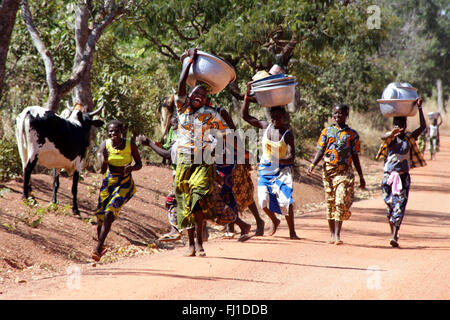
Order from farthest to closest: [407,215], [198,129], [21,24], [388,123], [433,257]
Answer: [388,123], [21,24], [407,215], [433,257], [198,129]

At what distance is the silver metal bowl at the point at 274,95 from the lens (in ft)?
29.2

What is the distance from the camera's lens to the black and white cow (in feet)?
33.7

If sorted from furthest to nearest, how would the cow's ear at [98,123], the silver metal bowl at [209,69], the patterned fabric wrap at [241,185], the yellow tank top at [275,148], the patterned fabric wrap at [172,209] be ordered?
1. the cow's ear at [98,123]
2. the patterned fabric wrap at [241,185]
3. the yellow tank top at [275,148]
4. the patterned fabric wrap at [172,209]
5. the silver metal bowl at [209,69]

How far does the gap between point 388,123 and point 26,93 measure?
25.1 metres

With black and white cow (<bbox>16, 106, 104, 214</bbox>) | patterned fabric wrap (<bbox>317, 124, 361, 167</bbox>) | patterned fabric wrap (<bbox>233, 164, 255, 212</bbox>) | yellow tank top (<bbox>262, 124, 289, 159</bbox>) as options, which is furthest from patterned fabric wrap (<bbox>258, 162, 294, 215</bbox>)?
black and white cow (<bbox>16, 106, 104, 214</bbox>)

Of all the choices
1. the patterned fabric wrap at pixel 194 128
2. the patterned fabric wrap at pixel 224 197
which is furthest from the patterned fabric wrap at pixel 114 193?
the patterned fabric wrap at pixel 224 197

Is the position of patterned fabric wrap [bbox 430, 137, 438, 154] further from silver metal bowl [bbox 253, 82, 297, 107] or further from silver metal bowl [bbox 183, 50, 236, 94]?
silver metal bowl [bbox 183, 50, 236, 94]

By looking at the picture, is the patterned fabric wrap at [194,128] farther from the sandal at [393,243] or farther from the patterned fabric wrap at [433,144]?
the patterned fabric wrap at [433,144]

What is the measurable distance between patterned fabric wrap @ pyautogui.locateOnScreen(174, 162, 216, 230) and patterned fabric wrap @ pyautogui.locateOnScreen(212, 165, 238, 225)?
527mm

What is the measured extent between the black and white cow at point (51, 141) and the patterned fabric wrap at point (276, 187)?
3.12 meters

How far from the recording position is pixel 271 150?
31.5 ft

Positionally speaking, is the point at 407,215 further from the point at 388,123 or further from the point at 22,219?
the point at 388,123

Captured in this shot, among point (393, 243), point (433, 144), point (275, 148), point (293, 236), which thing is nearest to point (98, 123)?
point (275, 148)
